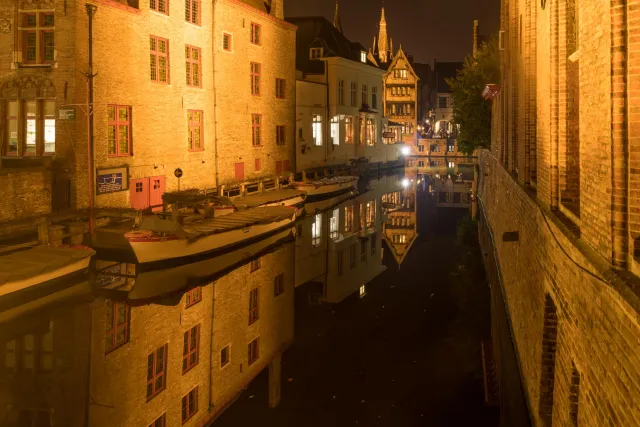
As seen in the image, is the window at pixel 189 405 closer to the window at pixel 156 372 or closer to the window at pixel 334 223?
the window at pixel 156 372

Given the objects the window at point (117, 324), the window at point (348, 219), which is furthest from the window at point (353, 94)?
the window at point (117, 324)

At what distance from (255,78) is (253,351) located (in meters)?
20.6

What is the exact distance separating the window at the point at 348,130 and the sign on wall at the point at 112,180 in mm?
25898

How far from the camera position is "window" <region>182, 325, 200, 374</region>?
10492 mm

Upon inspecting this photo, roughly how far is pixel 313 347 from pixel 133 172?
11621 millimetres

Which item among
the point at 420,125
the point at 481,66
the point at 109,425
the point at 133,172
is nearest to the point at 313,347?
the point at 109,425

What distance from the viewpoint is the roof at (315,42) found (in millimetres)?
42344

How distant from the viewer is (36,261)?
13422mm

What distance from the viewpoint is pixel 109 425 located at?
7.91m

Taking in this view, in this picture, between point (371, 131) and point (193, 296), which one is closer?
point (193, 296)

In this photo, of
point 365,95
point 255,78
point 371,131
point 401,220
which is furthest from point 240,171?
point 371,131

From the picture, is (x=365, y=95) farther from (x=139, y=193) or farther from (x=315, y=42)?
(x=139, y=193)

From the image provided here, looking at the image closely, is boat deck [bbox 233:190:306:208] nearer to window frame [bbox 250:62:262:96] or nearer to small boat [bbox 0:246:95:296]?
window frame [bbox 250:62:262:96]

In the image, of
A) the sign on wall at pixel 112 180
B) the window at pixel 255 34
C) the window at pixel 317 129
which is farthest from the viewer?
the window at pixel 317 129
